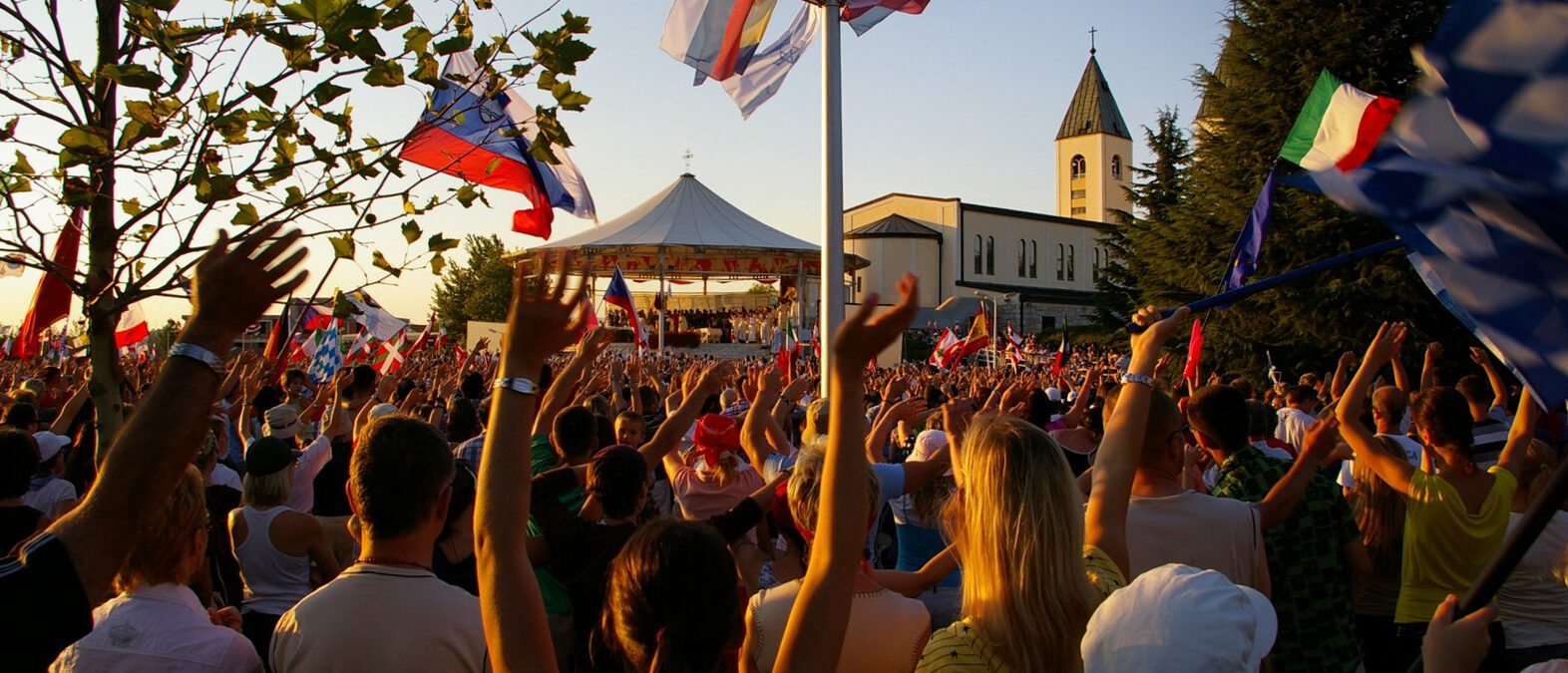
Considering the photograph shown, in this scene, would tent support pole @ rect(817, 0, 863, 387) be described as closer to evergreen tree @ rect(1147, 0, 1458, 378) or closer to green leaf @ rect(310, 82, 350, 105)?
green leaf @ rect(310, 82, 350, 105)

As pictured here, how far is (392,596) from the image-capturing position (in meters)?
2.63

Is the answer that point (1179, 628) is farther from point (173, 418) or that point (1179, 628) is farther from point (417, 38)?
point (417, 38)

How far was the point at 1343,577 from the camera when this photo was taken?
14.0 feet

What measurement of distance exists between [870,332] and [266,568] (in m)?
3.50

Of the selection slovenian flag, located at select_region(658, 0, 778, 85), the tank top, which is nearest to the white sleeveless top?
the tank top

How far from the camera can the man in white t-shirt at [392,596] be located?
259 cm

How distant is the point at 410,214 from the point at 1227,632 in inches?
120

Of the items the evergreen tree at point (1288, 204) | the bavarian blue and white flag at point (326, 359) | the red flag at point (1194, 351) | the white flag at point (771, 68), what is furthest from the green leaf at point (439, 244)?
the evergreen tree at point (1288, 204)

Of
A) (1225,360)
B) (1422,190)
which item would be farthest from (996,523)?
(1225,360)

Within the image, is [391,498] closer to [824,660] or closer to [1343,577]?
[824,660]

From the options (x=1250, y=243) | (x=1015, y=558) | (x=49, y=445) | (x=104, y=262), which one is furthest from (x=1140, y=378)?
(x=1250, y=243)

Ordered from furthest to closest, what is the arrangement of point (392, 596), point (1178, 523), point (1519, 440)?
point (1519, 440) → point (1178, 523) → point (392, 596)

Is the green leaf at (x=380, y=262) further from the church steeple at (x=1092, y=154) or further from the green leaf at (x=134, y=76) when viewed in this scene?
the church steeple at (x=1092, y=154)

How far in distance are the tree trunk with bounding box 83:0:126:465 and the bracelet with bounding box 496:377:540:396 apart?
6.66 ft
